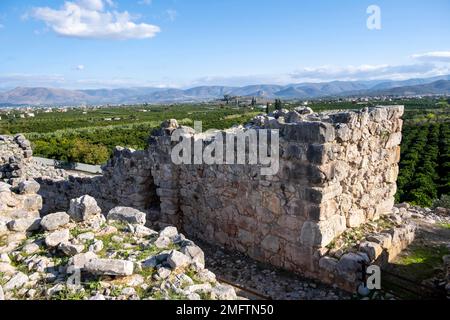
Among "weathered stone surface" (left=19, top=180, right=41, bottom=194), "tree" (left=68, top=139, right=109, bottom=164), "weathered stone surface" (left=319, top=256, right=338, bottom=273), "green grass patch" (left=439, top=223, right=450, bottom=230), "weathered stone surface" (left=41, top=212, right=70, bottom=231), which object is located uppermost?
"weathered stone surface" (left=19, top=180, right=41, bottom=194)

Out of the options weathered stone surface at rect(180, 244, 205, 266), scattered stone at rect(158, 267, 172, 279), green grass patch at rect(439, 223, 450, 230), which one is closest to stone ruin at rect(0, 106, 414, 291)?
green grass patch at rect(439, 223, 450, 230)

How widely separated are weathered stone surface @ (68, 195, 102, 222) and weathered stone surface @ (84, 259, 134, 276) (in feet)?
5.06

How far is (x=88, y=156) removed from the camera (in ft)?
102

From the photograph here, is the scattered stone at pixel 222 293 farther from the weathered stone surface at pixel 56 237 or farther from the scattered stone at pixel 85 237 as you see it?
the weathered stone surface at pixel 56 237

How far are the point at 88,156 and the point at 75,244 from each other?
91.8 ft

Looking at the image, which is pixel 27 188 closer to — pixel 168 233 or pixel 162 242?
pixel 168 233

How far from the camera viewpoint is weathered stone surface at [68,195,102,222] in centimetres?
552

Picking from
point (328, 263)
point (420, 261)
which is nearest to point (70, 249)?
point (328, 263)

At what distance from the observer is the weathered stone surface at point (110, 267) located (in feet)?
13.1

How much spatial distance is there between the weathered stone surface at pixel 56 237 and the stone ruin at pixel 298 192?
3.25 meters

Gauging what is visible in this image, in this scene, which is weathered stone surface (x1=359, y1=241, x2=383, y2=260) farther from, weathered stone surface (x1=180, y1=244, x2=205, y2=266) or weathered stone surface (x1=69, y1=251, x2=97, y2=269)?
weathered stone surface (x1=69, y1=251, x2=97, y2=269)

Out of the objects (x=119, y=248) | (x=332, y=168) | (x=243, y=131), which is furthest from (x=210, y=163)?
(x=119, y=248)

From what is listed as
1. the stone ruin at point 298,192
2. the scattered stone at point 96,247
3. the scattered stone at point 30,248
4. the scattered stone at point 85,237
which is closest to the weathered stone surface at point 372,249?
the stone ruin at point 298,192
